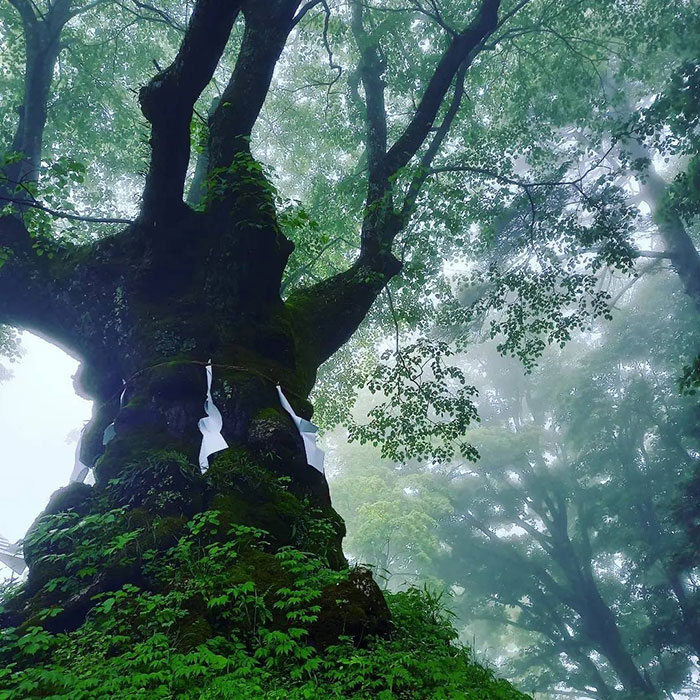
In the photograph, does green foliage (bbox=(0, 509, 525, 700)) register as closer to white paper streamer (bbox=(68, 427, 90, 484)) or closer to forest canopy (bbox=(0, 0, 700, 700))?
forest canopy (bbox=(0, 0, 700, 700))

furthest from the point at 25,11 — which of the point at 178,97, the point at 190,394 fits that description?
the point at 190,394

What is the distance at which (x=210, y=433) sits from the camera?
A: 426cm

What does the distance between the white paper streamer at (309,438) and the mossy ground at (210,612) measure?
0.49 m

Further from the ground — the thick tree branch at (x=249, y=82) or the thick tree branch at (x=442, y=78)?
the thick tree branch at (x=442, y=78)

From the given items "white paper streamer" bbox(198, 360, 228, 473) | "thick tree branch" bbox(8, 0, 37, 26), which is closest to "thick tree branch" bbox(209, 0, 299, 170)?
"white paper streamer" bbox(198, 360, 228, 473)

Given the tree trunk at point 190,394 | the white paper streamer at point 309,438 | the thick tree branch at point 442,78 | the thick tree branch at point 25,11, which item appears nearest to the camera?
the tree trunk at point 190,394

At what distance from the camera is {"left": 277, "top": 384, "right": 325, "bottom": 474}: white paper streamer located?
179 inches

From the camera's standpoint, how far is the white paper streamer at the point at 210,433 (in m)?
4.13

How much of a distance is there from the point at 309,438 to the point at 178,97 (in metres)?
3.04

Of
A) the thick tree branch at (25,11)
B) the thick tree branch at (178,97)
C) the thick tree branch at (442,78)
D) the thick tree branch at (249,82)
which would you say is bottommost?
the thick tree branch at (178,97)

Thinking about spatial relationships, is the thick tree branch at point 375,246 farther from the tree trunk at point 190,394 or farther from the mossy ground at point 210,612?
the mossy ground at point 210,612

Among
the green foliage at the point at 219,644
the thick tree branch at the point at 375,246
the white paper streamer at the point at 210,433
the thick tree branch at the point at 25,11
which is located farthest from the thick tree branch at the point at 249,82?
the thick tree branch at the point at 25,11

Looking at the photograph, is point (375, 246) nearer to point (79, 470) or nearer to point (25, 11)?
point (79, 470)

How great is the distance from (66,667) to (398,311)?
7.51m
